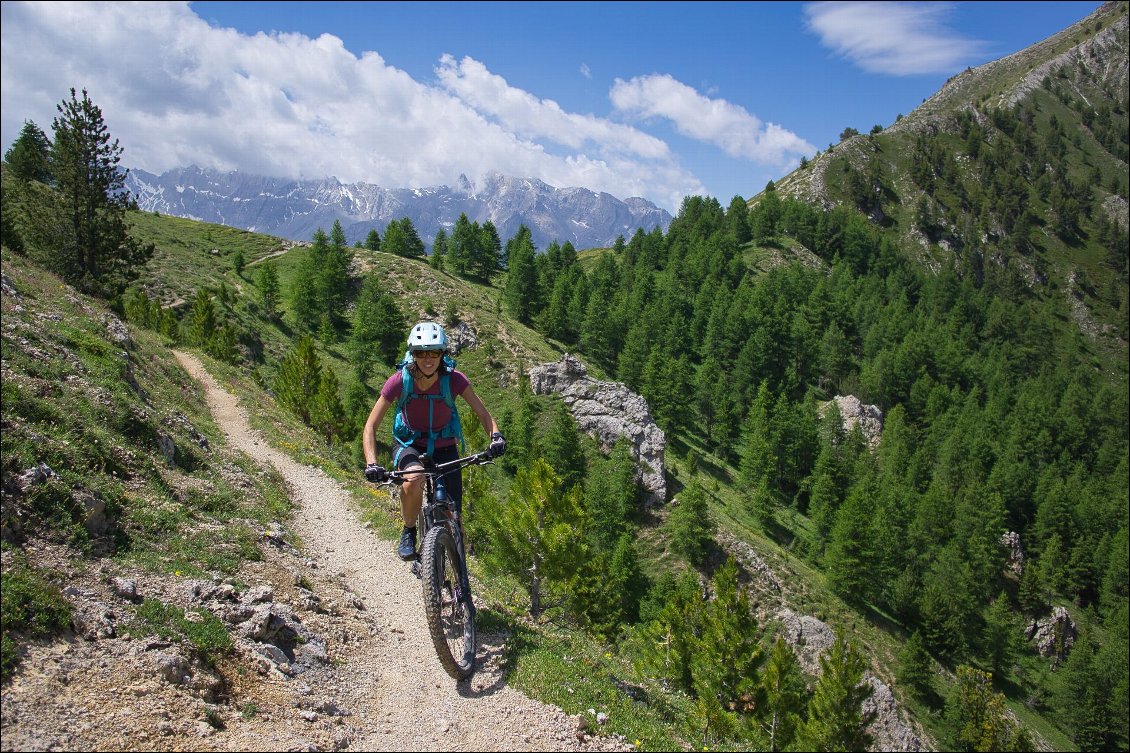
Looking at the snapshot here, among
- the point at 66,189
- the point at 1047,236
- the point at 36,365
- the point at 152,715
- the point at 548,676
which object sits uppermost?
the point at 1047,236

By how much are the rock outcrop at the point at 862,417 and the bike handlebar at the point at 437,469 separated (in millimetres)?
96262

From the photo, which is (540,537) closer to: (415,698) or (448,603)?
(448,603)

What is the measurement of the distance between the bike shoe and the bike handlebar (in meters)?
1.22

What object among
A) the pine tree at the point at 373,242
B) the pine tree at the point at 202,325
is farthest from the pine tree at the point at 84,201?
the pine tree at the point at 373,242

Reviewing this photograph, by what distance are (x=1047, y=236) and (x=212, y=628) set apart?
253359 millimetres

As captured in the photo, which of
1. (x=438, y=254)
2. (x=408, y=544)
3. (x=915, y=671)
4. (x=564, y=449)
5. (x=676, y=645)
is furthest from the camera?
(x=438, y=254)

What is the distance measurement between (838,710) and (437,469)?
30.8 meters

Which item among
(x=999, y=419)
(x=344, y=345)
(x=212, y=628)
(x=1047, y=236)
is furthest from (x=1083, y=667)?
(x=1047, y=236)

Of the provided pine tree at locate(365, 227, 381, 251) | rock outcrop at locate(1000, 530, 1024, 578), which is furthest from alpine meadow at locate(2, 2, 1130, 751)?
pine tree at locate(365, 227, 381, 251)

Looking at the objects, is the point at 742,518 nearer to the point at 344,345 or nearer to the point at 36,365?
the point at 344,345

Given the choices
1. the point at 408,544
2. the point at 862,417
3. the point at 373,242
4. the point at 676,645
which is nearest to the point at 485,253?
the point at 373,242

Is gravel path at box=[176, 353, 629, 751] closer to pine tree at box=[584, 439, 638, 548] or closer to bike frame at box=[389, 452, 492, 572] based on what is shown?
bike frame at box=[389, 452, 492, 572]

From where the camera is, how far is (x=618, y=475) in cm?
4994

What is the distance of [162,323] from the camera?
43469 mm
